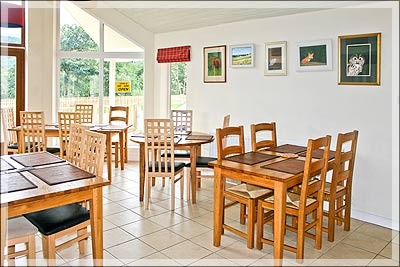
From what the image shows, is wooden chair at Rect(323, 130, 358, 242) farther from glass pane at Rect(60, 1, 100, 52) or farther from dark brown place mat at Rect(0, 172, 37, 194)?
glass pane at Rect(60, 1, 100, 52)

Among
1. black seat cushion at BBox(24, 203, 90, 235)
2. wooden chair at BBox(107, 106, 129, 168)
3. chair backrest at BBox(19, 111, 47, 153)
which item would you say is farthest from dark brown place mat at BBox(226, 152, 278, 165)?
wooden chair at BBox(107, 106, 129, 168)

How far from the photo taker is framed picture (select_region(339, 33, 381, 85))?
3662 millimetres

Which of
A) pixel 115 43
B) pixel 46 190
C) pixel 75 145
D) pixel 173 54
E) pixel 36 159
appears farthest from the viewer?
pixel 115 43

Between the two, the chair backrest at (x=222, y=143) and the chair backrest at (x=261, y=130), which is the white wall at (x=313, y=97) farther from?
the chair backrest at (x=222, y=143)

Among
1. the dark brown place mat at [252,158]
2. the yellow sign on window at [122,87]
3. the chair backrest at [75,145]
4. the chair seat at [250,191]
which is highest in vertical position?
the yellow sign on window at [122,87]

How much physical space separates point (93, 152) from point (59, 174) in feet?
1.28

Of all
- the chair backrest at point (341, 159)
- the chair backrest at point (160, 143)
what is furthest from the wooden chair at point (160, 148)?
the chair backrest at point (341, 159)

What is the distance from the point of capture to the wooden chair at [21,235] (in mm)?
2410

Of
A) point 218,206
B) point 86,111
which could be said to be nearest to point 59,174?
point 218,206

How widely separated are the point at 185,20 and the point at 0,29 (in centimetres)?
330

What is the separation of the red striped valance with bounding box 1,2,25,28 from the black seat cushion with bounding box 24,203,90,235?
4.36 ft

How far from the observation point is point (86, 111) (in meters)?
6.28

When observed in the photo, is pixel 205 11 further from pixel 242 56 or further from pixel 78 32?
pixel 78 32

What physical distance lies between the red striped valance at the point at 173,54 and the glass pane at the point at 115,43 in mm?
491
